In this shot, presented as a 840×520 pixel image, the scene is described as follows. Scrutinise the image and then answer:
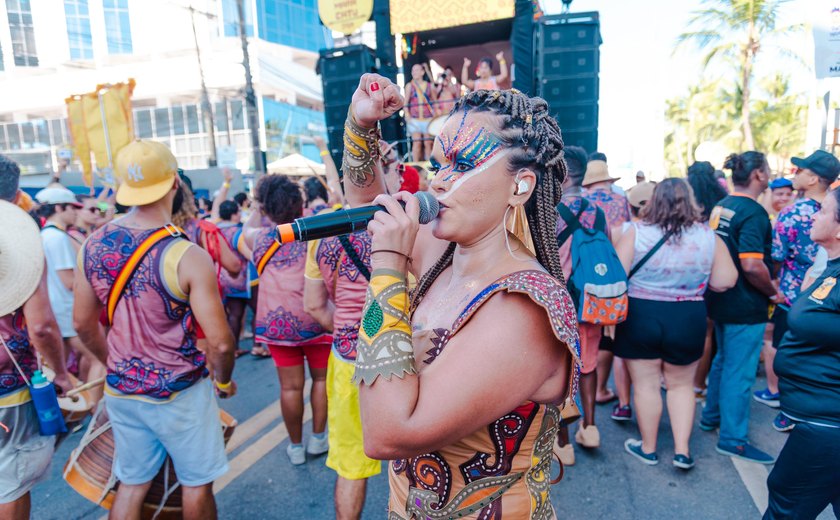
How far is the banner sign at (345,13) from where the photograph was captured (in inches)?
351

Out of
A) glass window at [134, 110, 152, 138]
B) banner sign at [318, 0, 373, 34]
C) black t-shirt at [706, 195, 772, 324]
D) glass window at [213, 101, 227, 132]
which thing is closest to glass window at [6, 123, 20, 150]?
glass window at [134, 110, 152, 138]

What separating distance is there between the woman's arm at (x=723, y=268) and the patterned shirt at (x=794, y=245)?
29.2 inches

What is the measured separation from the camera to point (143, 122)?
3238cm

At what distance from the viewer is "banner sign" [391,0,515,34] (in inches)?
338

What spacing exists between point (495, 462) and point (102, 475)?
2.24 meters

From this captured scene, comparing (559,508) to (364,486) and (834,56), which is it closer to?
(364,486)

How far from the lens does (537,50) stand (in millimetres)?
8430

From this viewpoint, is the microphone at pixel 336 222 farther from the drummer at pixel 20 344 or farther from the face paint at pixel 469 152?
the drummer at pixel 20 344

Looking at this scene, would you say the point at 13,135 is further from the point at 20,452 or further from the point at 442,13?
the point at 20,452

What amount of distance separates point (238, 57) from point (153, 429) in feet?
111

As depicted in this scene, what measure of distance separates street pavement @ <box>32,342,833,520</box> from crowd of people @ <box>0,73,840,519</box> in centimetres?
13

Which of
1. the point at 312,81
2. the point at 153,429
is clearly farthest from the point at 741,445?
the point at 312,81

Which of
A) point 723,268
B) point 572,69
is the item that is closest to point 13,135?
point 572,69

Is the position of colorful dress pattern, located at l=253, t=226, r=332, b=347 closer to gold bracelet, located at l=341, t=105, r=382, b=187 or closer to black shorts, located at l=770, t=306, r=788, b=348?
gold bracelet, located at l=341, t=105, r=382, b=187
